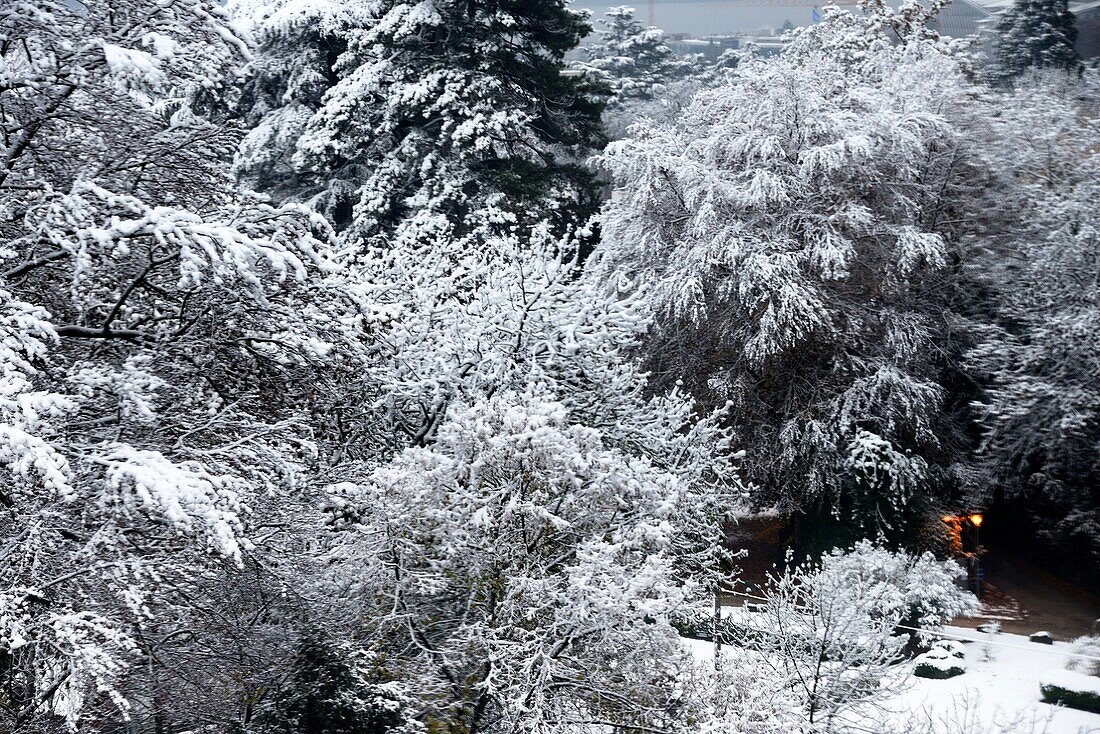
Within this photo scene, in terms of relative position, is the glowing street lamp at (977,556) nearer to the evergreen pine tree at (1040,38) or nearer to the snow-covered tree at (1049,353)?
the snow-covered tree at (1049,353)

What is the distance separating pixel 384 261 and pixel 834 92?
33.6 feet

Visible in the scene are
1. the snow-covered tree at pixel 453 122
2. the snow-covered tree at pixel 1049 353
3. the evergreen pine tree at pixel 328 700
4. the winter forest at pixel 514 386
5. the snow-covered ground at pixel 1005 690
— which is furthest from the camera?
the snow-covered tree at pixel 453 122

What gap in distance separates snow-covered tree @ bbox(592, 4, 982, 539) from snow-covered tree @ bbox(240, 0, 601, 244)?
11.1 feet

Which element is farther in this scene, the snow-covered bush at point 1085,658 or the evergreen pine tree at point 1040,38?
the evergreen pine tree at point 1040,38

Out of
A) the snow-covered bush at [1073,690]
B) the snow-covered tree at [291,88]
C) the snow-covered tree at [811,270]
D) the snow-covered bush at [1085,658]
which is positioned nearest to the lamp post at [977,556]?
the snow-covered tree at [811,270]

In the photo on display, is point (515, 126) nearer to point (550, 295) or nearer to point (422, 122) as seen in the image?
point (422, 122)

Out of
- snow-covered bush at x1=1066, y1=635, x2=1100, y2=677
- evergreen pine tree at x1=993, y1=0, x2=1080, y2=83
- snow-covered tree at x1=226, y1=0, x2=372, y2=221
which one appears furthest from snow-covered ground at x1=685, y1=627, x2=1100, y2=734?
evergreen pine tree at x1=993, y1=0, x2=1080, y2=83

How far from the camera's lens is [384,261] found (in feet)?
42.0

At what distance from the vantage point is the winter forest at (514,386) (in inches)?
261

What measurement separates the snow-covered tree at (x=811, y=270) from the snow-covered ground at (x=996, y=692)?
2.79 meters

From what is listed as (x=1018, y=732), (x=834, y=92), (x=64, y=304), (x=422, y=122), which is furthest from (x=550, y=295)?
(x=422, y=122)

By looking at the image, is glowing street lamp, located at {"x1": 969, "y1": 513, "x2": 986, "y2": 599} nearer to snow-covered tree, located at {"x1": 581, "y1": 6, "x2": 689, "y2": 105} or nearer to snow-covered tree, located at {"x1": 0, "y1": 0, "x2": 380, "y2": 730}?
snow-covered tree, located at {"x1": 0, "y1": 0, "x2": 380, "y2": 730}

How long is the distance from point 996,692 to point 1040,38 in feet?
94.7

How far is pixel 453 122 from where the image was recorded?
20.7 metres
